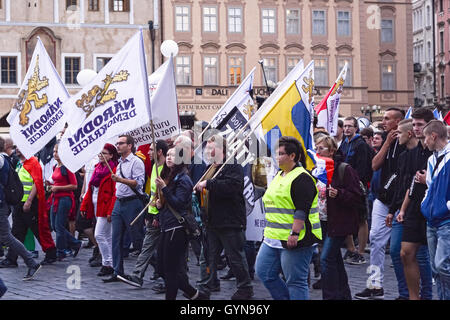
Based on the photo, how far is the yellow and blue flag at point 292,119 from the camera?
8.64 m

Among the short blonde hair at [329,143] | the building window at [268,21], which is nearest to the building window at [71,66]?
the building window at [268,21]

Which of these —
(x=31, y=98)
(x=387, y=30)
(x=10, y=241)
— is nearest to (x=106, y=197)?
(x=10, y=241)

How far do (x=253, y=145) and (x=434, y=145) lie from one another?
3.06 meters

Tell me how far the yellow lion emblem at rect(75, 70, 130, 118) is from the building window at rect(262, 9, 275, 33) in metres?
37.0

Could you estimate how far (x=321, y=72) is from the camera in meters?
46.5

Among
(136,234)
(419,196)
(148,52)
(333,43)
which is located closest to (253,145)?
(136,234)

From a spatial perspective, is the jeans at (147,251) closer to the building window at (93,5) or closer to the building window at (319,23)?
the building window at (93,5)

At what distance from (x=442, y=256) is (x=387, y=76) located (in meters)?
43.8

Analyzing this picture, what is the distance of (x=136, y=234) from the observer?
35.7ft

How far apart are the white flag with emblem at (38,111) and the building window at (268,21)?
3461cm

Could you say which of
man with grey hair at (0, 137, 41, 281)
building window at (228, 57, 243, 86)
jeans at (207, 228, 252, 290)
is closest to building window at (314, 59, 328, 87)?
building window at (228, 57, 243, 86)

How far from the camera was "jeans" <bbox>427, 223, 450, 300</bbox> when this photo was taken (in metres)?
7.07

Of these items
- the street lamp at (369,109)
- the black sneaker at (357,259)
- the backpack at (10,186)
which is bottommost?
the black sneaker at (357,259)
